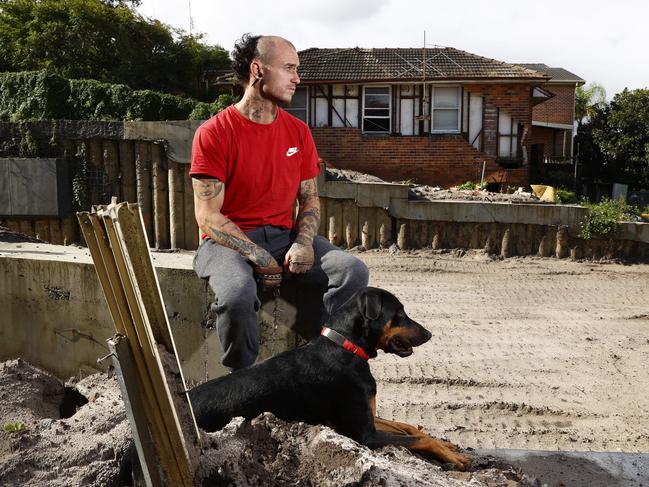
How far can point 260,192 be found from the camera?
4340 mm

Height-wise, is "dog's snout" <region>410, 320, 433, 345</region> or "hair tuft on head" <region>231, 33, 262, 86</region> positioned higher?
"hair tuft on head" <region>231, 33, 262, 86</region>

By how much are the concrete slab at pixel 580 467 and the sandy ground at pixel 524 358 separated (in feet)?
6.73

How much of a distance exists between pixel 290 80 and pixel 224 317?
5.00 feet

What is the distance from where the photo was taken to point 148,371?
2395mm

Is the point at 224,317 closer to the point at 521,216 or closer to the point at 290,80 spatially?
the point at 290,80

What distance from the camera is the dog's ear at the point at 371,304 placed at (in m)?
3.64

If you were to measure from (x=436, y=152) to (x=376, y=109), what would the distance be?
7.93 feet

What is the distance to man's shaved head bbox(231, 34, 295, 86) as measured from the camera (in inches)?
169

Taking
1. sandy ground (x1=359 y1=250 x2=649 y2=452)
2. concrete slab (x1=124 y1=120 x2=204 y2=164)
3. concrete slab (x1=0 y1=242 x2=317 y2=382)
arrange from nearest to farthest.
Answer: concrete slab (x1=0 y1=242 x2=317 y2=382) < sandy ground (x1=359 y1=250 x2=649 y2=452) < concrete slab (x1=124 y1=120 x2=204 y2=164)

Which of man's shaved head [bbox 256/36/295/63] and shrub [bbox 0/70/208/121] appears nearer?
man's shaved head [bbox 256/36/295/63]

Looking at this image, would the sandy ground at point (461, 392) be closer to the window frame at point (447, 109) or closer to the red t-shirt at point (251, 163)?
the red t-shirt at point (251, 163)

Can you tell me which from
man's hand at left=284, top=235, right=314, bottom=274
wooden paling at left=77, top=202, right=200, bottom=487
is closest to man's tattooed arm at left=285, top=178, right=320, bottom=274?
man's hand at left=284, top=235, right=314, bottom=274

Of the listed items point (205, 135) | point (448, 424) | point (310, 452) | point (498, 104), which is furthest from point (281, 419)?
point (498, 104)

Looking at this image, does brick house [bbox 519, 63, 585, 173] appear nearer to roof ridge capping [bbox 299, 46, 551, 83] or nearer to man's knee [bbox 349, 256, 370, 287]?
roof ridge capping [bbox 299, 46, 551, 83]
